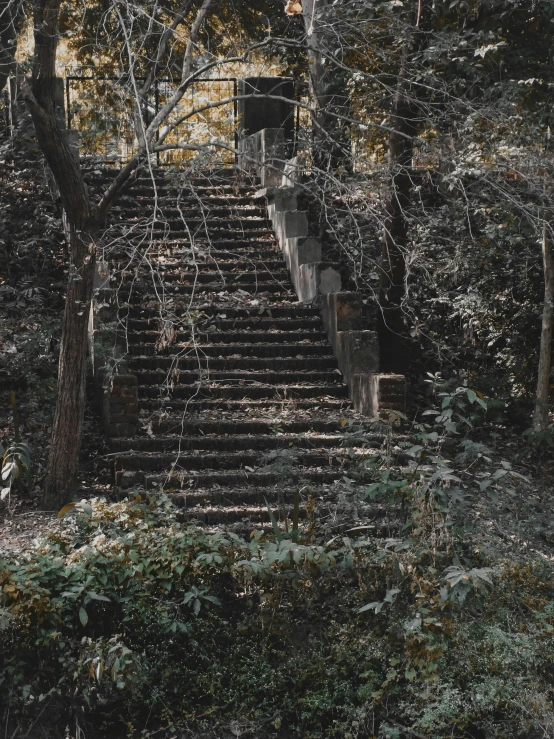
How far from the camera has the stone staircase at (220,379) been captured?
26.3ft

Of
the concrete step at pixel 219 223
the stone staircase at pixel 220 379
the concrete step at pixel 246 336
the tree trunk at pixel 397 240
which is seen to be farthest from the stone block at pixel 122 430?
the concrete step at pixel 219 223

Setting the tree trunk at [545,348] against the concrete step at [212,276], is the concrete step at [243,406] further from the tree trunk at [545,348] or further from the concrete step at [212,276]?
the tree trunk at [545,348]

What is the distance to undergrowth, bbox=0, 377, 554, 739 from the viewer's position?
5.29 metres

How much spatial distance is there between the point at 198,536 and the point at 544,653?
2207mm

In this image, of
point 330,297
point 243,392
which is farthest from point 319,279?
point 243,392

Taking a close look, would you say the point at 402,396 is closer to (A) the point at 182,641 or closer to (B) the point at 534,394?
(B) the point at 534,394

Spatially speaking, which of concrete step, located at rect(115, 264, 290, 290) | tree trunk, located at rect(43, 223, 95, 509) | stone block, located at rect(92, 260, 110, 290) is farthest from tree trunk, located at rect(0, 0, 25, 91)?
concrete step, located at rect(115, 264, 290, 290)

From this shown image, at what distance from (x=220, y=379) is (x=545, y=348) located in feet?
12.0

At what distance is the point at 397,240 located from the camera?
10.9 meters

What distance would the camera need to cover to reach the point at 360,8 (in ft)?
29.1

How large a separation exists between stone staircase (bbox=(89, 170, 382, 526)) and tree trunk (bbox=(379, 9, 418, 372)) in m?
0.93

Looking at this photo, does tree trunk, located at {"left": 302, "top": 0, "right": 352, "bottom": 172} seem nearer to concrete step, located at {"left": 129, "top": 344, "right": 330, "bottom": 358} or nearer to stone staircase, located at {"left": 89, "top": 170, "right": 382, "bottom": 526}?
stone staircase, located at {"left": 89, "top": 170, "right": 382, "bottom": 526}

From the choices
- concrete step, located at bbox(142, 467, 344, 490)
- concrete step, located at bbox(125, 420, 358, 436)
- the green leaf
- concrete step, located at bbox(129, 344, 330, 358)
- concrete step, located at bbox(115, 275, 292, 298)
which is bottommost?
the green leaf

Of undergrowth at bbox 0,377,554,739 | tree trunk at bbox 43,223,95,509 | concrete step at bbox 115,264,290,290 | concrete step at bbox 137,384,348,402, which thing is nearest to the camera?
undergrowth at bbox 0,377,554,739
